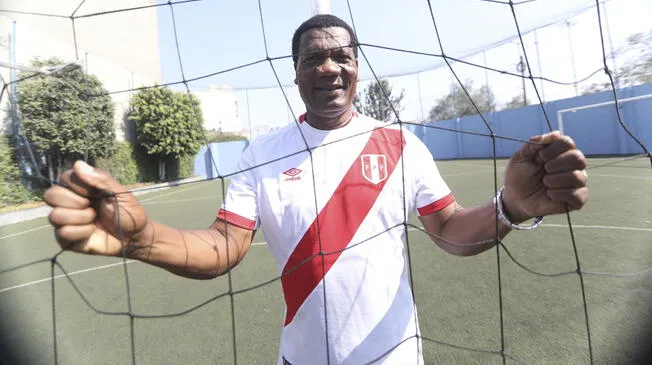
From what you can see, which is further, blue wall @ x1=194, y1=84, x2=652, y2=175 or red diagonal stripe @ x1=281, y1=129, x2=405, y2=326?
blue wall @ x1=194, y1=84, x2=652, y2=175

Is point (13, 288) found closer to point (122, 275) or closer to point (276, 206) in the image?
point (122, 275)

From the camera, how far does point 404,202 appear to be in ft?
3.08

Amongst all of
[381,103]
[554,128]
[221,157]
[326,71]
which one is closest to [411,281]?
[326,71]

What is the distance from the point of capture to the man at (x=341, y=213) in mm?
843

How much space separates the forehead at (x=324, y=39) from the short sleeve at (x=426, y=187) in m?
0.35

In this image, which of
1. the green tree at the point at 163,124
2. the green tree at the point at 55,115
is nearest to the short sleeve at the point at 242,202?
the green tree at the point at 55,115

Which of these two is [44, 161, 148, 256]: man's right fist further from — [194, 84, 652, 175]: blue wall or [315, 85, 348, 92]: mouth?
[194, 84, 652, 175]: blue wall

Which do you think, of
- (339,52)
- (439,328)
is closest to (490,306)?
(439,328)

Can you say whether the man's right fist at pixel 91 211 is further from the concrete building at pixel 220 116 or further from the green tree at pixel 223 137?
the green tree at pixel 223 137

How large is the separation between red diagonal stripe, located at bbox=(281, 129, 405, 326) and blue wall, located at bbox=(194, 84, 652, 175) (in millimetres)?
5794

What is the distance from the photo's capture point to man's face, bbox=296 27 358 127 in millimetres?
927

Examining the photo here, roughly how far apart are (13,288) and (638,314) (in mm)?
4526

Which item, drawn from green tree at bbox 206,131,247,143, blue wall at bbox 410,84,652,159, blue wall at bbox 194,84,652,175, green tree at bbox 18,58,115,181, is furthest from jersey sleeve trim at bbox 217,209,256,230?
green tree at bbox 206,131,247,143

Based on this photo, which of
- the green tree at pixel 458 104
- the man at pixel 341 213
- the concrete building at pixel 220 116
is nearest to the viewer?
the man at pixel 341 213
